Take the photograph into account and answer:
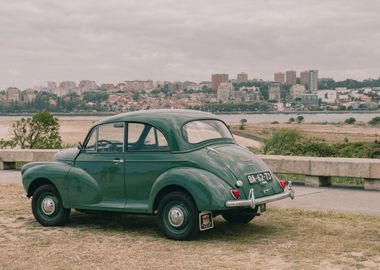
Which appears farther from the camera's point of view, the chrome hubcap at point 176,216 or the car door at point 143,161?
the car door at point 143,161

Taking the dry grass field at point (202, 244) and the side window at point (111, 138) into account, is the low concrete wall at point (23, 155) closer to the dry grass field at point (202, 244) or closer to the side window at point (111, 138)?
the dry grass field at point (202, 244)

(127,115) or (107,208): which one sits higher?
(127,115)

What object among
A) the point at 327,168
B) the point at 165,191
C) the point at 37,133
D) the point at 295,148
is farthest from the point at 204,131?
the point at 37,133

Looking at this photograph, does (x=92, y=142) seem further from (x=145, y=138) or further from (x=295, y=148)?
(x=295, y=148)

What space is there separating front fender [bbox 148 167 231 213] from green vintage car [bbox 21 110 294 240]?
0.04ft

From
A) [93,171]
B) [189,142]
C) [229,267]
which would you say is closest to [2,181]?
[93,171]

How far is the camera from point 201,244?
8.37 metres

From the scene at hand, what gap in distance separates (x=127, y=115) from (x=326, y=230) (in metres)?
3.10

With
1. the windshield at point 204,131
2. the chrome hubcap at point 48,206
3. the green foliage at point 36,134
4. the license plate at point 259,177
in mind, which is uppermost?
the windshield at point 204,131

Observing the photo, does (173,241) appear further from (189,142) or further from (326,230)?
(326,230)

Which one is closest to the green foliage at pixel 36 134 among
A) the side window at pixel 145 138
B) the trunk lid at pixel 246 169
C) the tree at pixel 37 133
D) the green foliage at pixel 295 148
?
→ the tree at pixel 37 133

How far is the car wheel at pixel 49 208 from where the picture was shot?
32.4 ft

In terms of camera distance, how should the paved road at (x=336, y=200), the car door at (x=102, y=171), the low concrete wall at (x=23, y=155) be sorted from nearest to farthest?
the car door at (x=102, y=171), the paved road at (x=336, y=200), the low concrete wall at (x=23, y=155)

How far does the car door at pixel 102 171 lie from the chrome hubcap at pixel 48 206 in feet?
1.24
